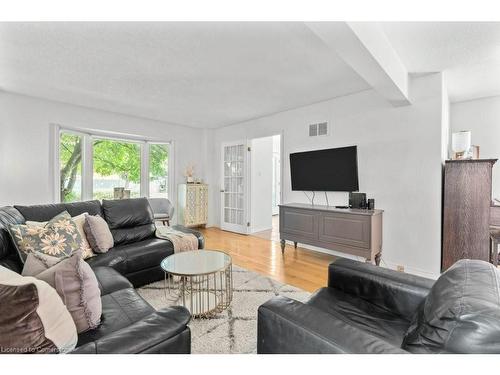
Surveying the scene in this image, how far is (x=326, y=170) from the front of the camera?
3.79 m

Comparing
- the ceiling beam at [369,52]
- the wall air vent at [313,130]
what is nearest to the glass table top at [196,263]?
the ceiling beam at [369,52]

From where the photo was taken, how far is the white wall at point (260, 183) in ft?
17.6

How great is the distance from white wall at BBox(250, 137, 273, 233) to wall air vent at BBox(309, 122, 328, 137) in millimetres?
1562

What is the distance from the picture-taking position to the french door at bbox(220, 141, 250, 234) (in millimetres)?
5332

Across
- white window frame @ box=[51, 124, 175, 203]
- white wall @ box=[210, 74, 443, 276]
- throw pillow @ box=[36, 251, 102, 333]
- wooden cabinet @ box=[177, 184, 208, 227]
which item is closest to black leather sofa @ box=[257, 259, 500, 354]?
throw pillow @ box=[36, 251, 102, 333]

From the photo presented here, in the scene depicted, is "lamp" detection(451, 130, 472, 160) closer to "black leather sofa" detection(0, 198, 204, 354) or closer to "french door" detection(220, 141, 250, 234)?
"black leather sofa" detection(0, 198, 204, 354)

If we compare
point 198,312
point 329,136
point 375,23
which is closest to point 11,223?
point 198,312

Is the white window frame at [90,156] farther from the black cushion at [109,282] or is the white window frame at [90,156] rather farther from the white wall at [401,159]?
the white wall at [401,159]

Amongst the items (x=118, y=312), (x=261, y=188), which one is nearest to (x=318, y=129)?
(x=261, y=188)

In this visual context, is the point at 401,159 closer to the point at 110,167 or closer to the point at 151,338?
the point at 151,338

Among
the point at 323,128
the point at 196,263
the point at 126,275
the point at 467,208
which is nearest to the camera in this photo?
the point at 196,263

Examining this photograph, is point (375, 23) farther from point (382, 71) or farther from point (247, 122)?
point (247, 122)

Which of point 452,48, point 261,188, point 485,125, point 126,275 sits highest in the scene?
point 452,48

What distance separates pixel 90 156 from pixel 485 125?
652 cm
